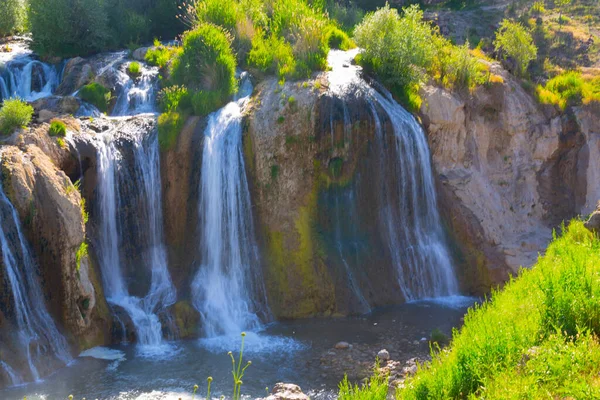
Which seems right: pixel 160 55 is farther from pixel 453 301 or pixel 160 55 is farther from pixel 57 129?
pixel 453 301

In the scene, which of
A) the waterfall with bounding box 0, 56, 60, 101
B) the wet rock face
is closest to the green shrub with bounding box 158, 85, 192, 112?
the wet rock face

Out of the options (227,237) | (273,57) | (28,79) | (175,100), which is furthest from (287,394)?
(28,79)

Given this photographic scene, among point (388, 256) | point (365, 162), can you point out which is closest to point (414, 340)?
point (388, 256)

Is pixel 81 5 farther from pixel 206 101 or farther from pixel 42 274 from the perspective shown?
pixel 42 274

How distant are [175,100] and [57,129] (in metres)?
3.91

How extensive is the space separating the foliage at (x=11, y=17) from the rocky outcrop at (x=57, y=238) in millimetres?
14220

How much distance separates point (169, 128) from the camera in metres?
16.2

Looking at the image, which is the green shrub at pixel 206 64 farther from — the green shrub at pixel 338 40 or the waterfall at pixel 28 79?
the waterfall at pixel 28 79

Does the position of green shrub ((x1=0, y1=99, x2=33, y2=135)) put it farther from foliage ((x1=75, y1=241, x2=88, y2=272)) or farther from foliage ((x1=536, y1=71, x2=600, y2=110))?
foliage ((x1=536, y1=71, x2=600, y2=110))

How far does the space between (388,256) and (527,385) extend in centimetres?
1027

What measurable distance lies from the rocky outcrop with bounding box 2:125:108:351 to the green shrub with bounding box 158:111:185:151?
3.29 meters

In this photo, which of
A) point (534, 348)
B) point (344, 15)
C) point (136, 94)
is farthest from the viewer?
point (344, 15)

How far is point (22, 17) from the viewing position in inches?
1014

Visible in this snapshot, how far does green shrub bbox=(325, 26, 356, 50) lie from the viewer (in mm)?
21844
